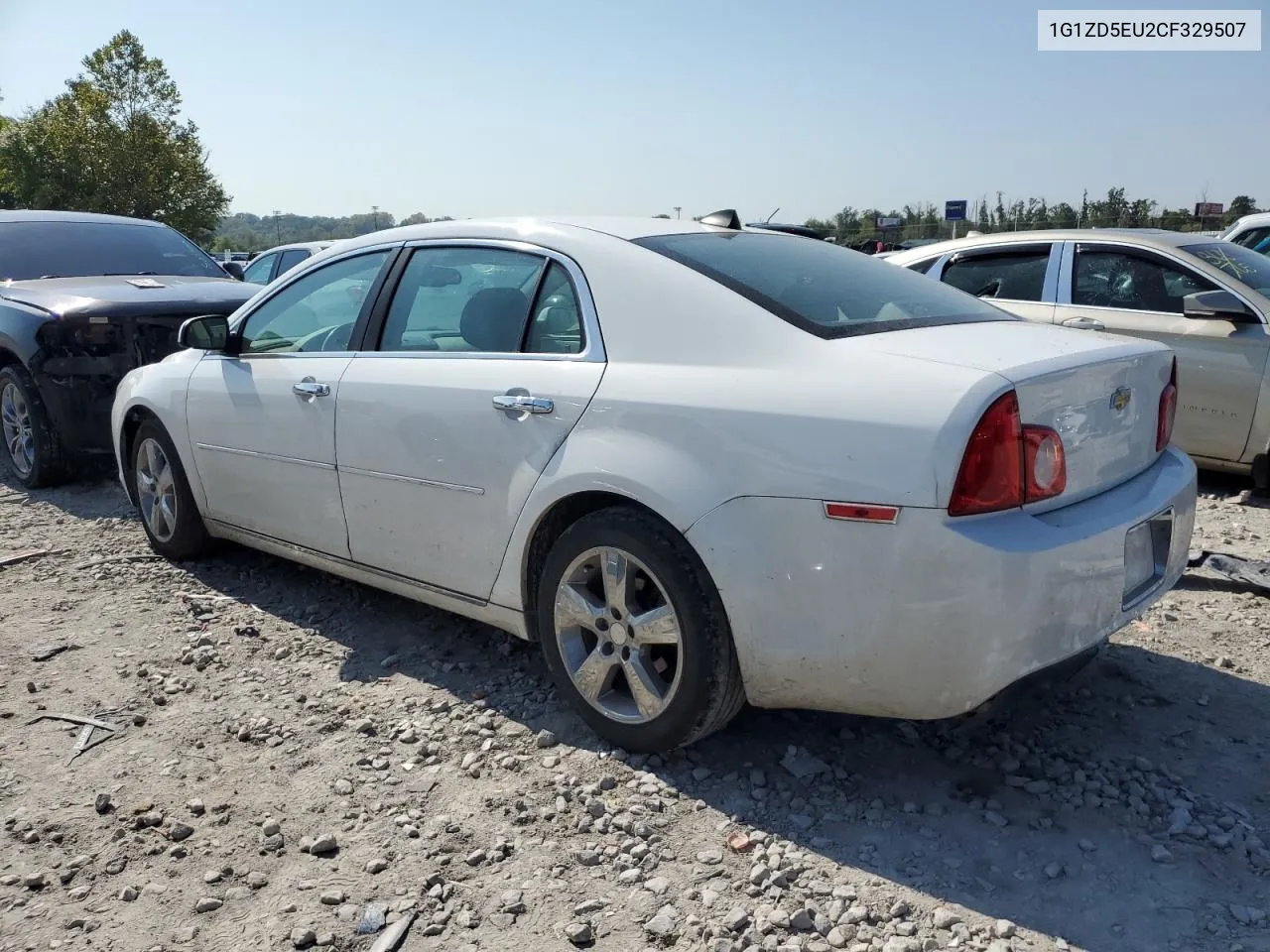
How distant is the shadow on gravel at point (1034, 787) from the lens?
246 centimetres

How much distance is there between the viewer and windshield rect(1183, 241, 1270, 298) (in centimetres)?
615

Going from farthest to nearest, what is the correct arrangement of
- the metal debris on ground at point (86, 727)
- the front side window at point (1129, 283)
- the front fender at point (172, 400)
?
the front side window at point (1129, 283), the front fender at point (172, 400), the metal debris on ground at point (86, 727)

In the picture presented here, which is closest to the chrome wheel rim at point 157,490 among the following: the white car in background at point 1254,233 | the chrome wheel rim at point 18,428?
the chrome wheel rim at point 18,428

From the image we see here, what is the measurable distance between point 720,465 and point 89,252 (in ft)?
21.9

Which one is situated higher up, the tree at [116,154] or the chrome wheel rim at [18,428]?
the tree at [116,154]

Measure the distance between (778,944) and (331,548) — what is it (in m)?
2.44

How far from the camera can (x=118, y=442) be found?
17.7ft

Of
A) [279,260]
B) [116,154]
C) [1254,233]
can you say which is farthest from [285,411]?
[116,154]

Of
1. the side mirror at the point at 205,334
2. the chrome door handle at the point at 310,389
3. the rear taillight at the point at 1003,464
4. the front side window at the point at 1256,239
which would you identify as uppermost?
the side mirror at the point at 205,334

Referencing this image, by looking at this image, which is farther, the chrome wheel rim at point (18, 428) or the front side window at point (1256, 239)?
the front side window at point (1256, 239)

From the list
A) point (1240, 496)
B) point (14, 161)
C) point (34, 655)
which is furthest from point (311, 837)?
point (14, 161)

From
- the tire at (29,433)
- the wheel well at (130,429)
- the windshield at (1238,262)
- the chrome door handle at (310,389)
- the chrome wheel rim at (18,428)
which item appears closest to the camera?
the chrome door handle at (310,389)

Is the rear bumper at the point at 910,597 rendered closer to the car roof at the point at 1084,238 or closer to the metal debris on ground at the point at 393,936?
the metal debris on ground at the point at 393,936

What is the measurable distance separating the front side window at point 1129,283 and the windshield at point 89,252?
6.12 m
